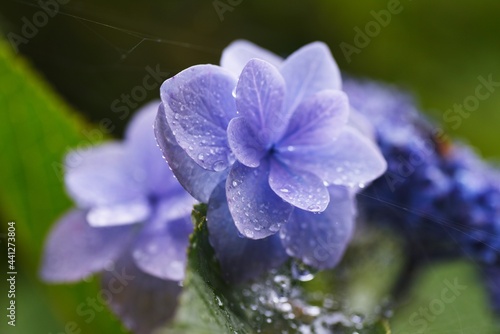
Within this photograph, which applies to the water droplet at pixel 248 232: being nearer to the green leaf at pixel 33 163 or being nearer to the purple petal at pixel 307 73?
the purple petal at pixel 307 73

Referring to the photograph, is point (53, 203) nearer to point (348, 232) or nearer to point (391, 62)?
point (348, 232)

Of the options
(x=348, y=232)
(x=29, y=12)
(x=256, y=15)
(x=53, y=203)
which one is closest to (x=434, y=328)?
(x=348, y=232)

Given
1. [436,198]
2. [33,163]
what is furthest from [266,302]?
[33,163]

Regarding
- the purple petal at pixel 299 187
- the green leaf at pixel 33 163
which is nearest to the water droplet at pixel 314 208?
the purple petal at pixel 299 187

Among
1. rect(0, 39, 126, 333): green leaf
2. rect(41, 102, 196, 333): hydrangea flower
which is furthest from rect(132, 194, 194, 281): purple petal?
rect(0, 39, 126, 333): green leaf

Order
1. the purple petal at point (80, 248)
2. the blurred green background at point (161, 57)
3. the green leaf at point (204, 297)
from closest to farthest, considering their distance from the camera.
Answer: the green leaf at point (204, 297) < the purple petal at point (80, 248) < the blurred green background at point (161, 57)

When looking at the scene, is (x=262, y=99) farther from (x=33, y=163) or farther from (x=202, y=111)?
(x=33, y=163)
